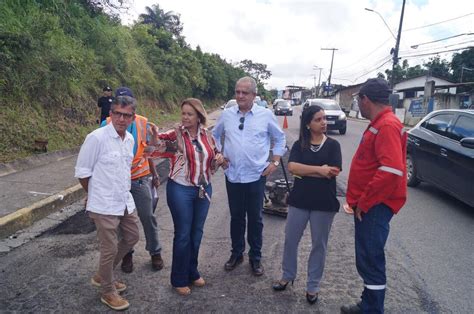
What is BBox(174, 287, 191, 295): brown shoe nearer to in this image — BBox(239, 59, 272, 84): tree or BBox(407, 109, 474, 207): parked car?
BBox(407, 109, 474, 207): parked car

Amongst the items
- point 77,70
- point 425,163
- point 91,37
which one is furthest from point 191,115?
point 91,37

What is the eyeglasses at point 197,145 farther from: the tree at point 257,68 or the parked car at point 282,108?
the tree at point 257,68

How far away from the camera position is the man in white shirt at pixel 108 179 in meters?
2.86

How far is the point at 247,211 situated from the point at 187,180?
84 centimetres

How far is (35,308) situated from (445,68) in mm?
51572

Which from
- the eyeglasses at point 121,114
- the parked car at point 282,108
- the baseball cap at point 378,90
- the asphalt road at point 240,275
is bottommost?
the asphalt road at point 240,275

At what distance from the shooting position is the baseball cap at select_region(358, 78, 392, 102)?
2727 mm

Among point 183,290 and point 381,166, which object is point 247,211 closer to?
point 183,290

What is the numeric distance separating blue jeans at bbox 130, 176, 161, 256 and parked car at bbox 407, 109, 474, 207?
466cm

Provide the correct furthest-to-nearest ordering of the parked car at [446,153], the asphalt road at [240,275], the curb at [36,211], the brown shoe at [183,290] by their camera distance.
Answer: the parked car at [446,153]
the curb at [36,211]
the brown shoe at [183,290]
the asphalt road at [240,275]

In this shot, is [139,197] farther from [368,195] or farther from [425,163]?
[425,163]

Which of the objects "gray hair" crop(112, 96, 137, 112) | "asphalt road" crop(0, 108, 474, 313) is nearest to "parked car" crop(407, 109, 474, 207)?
"asphalt road" crop(0, 108, 474, 313)

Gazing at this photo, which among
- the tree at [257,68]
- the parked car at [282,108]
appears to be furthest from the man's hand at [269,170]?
the tree at [257,68]

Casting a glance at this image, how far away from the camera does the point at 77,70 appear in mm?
9930
